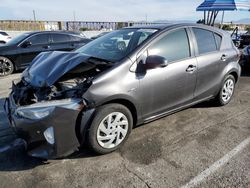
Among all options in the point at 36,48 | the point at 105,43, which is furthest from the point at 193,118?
the point at 36,48

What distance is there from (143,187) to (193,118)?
2023mm

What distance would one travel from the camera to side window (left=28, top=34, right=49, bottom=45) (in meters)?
8.08

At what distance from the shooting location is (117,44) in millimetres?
3637

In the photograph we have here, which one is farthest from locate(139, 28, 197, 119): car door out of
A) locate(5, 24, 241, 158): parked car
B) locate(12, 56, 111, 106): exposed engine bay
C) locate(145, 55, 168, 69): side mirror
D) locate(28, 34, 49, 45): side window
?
locate(28, 34, 49, 45): side window

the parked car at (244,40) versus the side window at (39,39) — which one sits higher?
the side window at (39,39)

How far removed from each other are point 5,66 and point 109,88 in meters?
6.04

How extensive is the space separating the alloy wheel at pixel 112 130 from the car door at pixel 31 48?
5981 millimetres

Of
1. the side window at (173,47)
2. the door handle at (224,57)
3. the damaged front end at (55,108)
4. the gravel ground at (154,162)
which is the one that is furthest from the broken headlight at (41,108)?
the door handle at (224,57)

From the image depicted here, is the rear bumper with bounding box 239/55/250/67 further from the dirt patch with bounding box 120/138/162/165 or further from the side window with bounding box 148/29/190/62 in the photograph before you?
the dirt patch with bounding box 120/138/162/165

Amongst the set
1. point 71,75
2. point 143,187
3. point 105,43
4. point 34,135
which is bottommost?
point 143,187

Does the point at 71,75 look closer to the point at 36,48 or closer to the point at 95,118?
the point at 95,118

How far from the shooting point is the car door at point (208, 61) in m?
3.92

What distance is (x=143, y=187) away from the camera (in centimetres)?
246

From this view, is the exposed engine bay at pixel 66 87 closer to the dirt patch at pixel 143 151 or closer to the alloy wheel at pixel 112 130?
the alloy wheel at pixel 112 130
